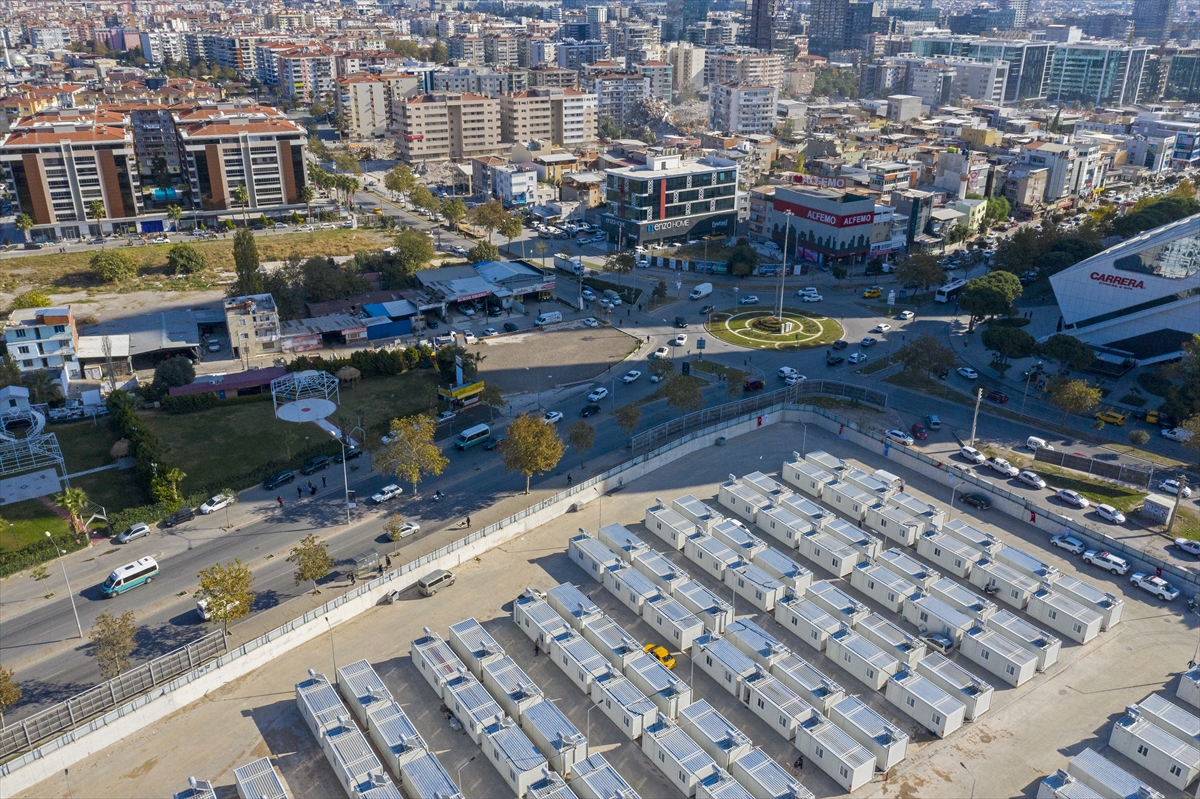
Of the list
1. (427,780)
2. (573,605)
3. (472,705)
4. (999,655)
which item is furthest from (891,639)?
(427,780)

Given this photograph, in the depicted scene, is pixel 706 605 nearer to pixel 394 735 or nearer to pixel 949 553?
pixel 949 553

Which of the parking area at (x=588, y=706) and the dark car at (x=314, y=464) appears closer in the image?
the parking area at (x=588, y=706)

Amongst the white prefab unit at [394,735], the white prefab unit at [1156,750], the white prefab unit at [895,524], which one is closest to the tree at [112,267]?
the white prefab unit at [394,735]

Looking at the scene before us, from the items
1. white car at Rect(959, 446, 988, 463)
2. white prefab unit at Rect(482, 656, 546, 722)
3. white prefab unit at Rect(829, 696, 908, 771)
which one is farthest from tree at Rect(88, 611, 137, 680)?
white car at Rect(959, 446, 988, 463)

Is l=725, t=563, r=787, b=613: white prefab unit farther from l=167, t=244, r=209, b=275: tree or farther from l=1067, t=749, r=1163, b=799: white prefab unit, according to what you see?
l=167, t=244, r=209, b=275: tree

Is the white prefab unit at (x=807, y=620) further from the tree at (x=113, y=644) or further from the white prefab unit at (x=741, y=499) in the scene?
the tree at (x=113, y=644)

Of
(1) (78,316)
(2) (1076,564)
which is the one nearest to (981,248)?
(2) (1076,564)

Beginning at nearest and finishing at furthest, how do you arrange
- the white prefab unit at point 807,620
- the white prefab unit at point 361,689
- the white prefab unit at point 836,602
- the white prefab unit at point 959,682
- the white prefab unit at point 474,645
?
1. the white prefab unit at point 361,689
2. the white prefab unit at point 959,682
3. the white prefab unit at point 474,645
4. the white prefab unit at point 807,620
5. the white prefab unit at point 836,602
